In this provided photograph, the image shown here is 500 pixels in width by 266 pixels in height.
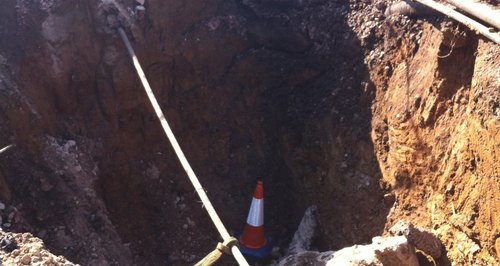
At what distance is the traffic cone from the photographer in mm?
6062

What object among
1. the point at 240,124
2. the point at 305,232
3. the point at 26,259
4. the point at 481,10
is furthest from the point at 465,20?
the point at 26,259

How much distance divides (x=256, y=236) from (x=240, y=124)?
169 cm

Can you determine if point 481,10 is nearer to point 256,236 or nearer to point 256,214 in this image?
point 256,214

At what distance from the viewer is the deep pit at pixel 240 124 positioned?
4715 mm

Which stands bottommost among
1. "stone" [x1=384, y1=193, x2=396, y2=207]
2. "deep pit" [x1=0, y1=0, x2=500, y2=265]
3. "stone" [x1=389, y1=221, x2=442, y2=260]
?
"stone" [x1=389, y1=221, x2=442, y2=260]

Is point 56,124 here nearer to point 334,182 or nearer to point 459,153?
point 334,182

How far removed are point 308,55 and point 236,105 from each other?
1.20 meters

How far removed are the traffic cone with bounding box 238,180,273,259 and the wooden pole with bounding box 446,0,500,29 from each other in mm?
2969

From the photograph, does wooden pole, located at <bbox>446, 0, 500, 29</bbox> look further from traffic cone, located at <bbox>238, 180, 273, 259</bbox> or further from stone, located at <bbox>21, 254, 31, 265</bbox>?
stone, located at <bbox>21, 254, 31, 265</bbox>

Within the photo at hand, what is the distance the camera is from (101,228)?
566cm

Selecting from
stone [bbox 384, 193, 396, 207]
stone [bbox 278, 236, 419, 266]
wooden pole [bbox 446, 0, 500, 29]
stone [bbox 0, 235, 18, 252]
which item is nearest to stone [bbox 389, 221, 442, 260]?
stone [bbox 278, 236, 419, 266]

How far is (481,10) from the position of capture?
14.3ft

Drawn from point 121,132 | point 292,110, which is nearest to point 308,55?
point 292,110

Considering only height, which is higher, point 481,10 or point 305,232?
point 481,10
